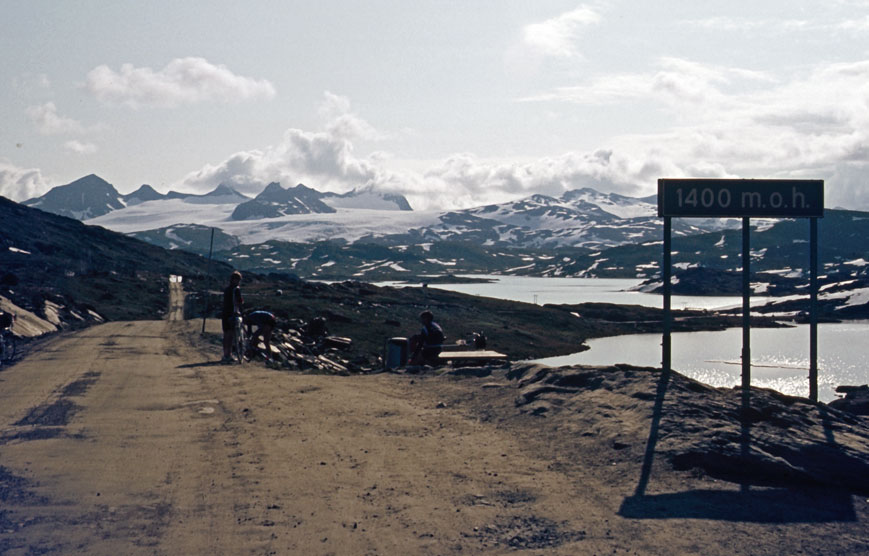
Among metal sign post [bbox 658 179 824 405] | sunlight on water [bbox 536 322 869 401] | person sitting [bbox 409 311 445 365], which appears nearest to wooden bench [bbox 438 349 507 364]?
person sitting [bbox 409 311 445 365]

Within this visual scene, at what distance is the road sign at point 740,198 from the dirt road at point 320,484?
17.2 feet

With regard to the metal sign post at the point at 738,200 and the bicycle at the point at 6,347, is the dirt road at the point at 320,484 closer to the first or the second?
the metal sign post at the point at 738,200

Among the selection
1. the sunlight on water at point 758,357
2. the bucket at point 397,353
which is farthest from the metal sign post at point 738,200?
the sunlight on water at point 758,357

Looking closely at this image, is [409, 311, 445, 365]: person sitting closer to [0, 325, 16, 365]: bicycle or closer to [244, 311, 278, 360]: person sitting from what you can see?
[244, 311, 278, 360]: person sitting

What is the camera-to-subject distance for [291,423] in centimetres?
1502

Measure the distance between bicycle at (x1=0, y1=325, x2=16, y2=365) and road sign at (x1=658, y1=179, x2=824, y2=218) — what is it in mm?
19897

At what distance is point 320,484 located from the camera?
10641mm

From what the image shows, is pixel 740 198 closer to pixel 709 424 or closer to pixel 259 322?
pixel 709 424

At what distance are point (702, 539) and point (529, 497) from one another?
2280mm

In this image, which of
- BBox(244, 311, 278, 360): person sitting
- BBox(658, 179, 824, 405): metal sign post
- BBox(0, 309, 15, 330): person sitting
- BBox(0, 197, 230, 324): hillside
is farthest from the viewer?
BBox(0, 197, 230, 324): hillside

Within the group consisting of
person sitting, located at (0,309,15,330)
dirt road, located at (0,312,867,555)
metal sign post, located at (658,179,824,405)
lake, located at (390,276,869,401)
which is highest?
metal sign post, located at (658,179,824,405)

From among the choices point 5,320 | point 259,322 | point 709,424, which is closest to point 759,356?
point 259,322

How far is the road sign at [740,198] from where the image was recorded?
1623cm

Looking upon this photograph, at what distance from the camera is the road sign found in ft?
53.3
